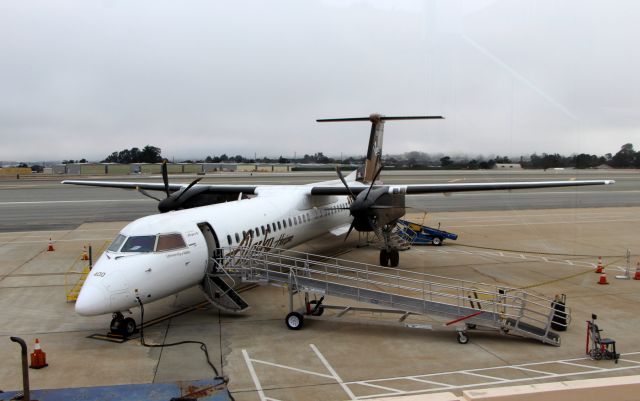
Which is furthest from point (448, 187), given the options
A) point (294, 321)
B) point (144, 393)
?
point (144, 393)

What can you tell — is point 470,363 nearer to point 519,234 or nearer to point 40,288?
point 40,288

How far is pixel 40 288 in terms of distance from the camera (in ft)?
57.1

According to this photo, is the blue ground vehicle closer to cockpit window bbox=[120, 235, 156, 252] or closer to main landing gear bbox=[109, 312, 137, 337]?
cockpit window bbox=[120, 235, 156, 252]

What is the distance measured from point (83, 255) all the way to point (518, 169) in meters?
19.1

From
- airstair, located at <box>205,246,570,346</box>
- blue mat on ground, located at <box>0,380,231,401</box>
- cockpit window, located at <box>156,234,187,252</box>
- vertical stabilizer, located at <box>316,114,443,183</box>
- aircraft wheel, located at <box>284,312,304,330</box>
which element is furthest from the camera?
vertical stabilizer, located at <box>316,114,443,183</box>

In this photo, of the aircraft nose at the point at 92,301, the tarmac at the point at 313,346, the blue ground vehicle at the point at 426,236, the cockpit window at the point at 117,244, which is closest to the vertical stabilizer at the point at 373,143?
the blue ground vehicle at the point at 426,236

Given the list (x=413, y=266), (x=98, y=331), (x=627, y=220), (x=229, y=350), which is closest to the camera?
(x=229, y=350)

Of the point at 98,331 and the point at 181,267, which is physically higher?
the point at 181,267

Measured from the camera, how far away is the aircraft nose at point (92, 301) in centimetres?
1109

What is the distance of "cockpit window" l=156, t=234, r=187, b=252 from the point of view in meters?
12.7

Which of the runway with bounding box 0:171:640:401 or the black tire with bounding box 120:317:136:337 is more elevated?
the black tire with bounding box 120:317:136:337

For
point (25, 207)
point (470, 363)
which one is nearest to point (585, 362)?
point (470, 363)

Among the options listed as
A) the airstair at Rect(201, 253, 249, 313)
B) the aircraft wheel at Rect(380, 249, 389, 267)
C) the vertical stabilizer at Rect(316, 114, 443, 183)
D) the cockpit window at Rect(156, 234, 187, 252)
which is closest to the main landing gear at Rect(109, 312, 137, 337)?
the cockpit window at Rect(156, 234, 187, 252)

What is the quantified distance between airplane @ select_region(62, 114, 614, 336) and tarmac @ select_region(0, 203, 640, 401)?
3.97 feet
